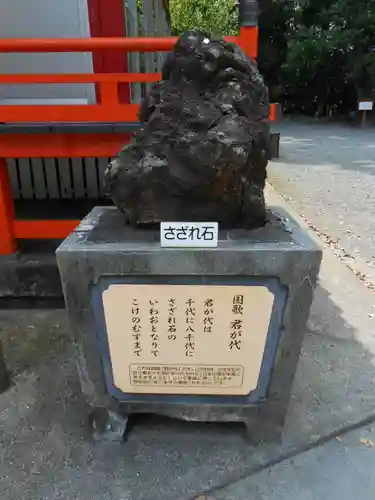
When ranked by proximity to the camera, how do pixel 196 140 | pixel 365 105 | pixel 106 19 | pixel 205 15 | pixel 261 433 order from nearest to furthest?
1. pixel 196 140
2. pixel 261 433
3. pixel 106 19
4. pixel 365 105
5. pixel 205 15

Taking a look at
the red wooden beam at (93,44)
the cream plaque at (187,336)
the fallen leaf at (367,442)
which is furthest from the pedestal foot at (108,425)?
the red wooden beam at (93,44)

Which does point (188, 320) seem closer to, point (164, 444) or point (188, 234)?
point (188, 234)

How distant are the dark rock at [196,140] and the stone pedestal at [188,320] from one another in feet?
0.32

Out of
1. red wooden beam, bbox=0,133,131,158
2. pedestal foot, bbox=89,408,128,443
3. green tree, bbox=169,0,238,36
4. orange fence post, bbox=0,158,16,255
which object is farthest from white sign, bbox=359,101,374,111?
pedestal foot, bbox=89,408,128,443

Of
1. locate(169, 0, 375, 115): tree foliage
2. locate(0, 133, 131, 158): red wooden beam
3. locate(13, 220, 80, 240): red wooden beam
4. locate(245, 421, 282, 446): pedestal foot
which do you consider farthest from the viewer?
locate(169, 0, 375, 115): tree foliage

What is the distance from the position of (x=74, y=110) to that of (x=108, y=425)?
1.47 meters

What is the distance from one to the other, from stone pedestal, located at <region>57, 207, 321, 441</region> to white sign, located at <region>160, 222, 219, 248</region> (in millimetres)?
35

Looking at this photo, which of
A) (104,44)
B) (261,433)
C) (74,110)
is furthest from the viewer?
(74,110)

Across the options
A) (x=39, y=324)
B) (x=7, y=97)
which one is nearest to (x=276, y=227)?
(x=39, y=324)

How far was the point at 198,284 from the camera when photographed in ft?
4.80

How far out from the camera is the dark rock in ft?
4.81

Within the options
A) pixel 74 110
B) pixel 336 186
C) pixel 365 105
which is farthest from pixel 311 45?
pixel 74 110

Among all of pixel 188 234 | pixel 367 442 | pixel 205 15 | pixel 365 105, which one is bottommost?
pixel 365 105

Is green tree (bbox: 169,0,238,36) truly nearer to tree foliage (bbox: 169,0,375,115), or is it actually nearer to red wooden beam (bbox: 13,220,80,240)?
tree foliage (bbox: 169,0,375,115)
